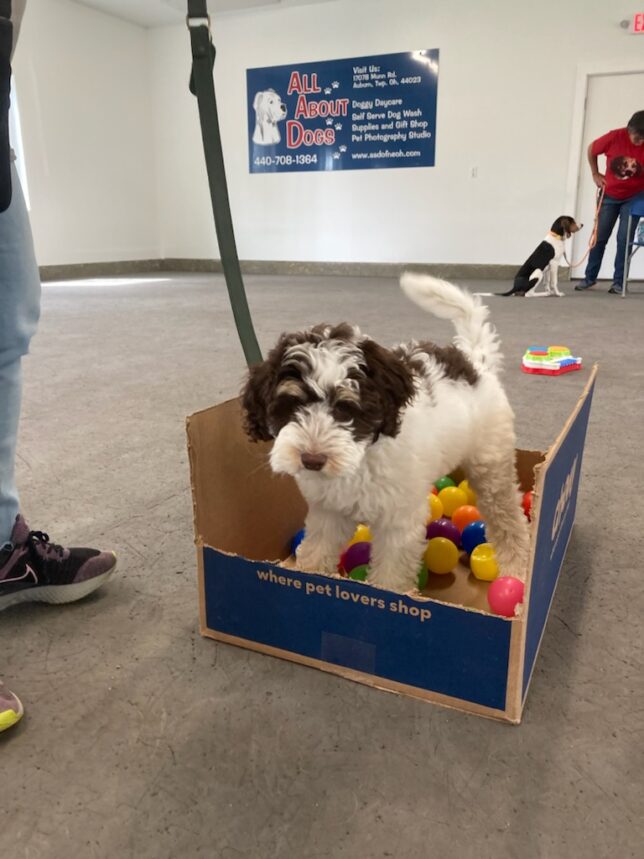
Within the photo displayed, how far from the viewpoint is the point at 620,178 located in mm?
6906

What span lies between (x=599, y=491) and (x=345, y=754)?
53.5 inches

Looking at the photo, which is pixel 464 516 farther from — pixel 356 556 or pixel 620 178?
pixel 620 178

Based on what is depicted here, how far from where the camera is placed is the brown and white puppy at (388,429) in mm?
1182

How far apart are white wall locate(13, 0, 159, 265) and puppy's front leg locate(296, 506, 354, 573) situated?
8.48m

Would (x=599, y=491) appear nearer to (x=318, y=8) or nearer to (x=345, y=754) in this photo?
(x=345, y=754)

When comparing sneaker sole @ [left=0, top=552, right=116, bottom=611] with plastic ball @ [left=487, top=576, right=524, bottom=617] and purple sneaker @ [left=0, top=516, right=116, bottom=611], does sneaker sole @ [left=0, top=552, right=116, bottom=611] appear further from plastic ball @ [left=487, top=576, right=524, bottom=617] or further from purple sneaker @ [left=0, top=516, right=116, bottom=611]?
plastic ball @ [left=487, top=576, right=524, bottom=617]

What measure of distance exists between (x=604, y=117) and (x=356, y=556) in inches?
329

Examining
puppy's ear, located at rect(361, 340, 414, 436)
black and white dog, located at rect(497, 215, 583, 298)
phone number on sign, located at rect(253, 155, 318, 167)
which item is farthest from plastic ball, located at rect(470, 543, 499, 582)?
phone number on sign, located at rect(253, 155, 318, 167)

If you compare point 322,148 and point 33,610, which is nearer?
point 33,610

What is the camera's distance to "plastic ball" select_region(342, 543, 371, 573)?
1708mm

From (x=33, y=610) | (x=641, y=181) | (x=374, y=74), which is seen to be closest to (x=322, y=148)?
(x=374, y=74)

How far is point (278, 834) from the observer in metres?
0.90

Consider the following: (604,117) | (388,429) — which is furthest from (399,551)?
(604,117)

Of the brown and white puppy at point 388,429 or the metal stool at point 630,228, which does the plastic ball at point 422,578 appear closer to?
the brown and white puppy at point 388,429
